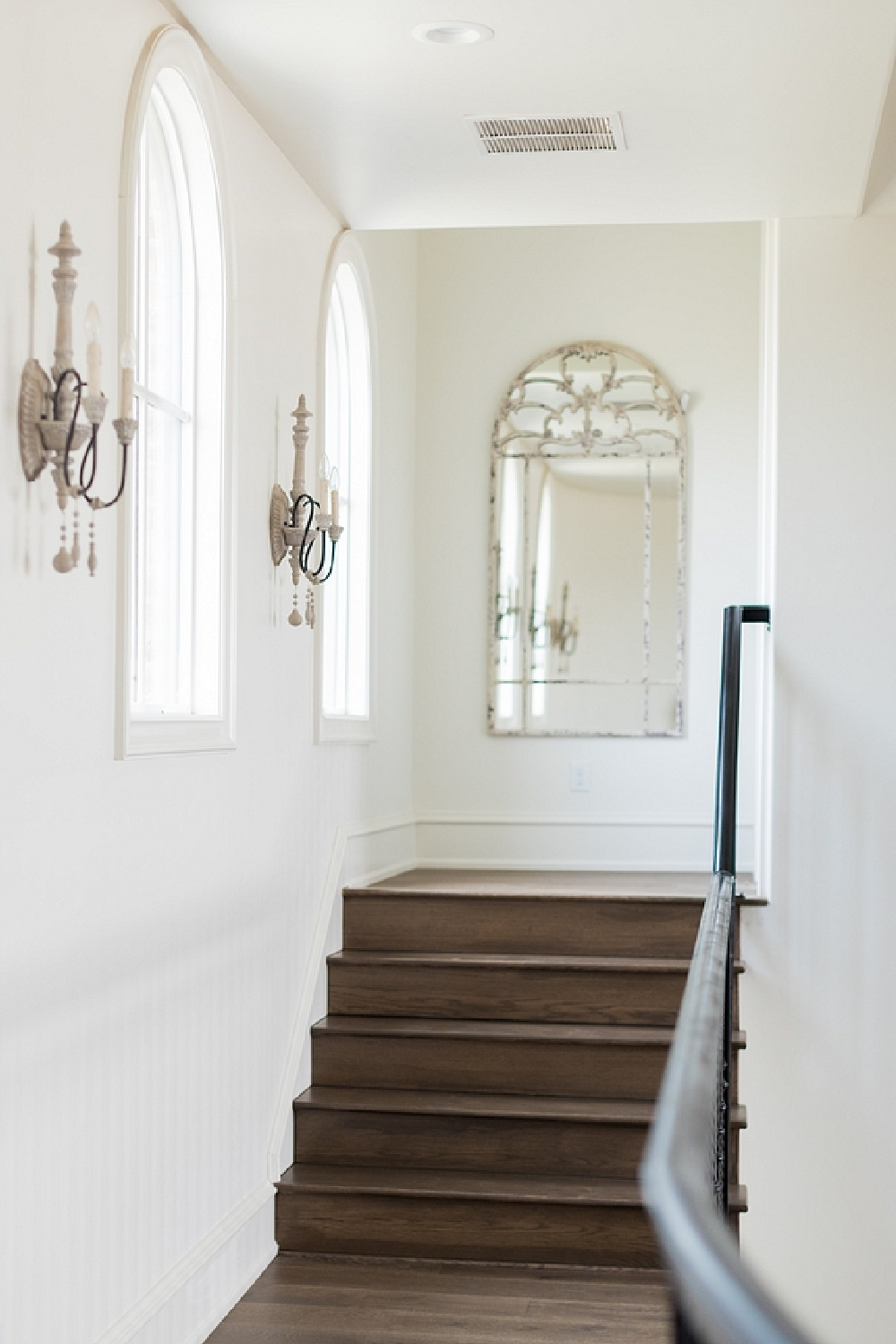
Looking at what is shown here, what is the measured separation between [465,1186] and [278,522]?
71.7 inches

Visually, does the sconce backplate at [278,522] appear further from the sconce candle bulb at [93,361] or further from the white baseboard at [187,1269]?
the white baseboard at [187,1269]

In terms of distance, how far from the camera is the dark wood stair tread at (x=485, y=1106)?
4.18 m

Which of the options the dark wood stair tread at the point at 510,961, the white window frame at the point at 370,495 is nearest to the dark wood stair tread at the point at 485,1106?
the dark wood stair tread at the point at 510,961

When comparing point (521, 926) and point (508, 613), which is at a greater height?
point (508, 613)

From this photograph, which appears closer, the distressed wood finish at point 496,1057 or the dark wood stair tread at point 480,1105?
the dark wood stair tread at point 480,1105

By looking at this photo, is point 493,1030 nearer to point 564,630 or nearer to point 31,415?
point 564,630

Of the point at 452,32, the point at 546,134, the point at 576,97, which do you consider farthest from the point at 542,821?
the point at 452,32

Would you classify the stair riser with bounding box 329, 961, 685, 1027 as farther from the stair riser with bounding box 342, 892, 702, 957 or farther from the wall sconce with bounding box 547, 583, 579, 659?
the wall sconce with bounding box 547, 583, 579, 659

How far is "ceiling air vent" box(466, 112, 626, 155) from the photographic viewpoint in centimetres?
378

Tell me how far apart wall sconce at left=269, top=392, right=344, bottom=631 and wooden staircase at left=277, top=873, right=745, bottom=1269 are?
117 cm

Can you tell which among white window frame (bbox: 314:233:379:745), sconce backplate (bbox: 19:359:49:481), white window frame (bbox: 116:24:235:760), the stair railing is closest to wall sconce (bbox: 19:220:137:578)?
sconce backplate (bbox: 19:359:49:481)

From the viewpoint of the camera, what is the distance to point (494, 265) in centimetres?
620

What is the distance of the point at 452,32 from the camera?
129 inches

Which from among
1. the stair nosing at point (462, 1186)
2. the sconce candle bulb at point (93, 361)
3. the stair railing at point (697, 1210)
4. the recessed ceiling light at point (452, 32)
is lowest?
the stair nosing at point (462, 1186)
